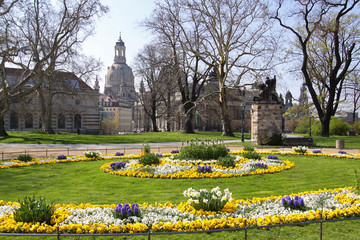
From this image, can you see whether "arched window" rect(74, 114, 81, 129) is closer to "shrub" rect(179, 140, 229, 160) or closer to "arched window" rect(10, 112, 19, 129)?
"arched window" rect(10, 112, 19, 129)

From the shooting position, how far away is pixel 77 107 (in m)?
58.9

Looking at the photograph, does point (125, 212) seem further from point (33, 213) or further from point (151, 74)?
point (151, 74)

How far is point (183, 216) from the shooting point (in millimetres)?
7730

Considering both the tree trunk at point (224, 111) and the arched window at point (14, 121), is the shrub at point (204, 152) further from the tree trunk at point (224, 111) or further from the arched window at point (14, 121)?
the arched window at point (14, 121)

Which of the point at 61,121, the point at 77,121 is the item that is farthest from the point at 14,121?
the point at 77,121

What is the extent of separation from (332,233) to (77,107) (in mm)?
56073

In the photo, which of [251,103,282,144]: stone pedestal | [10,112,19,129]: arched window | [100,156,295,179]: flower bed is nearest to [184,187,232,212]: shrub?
[100,156,295,179]: flower bed

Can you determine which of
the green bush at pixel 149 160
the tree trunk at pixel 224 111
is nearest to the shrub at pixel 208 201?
the green bush at pixel 149 160

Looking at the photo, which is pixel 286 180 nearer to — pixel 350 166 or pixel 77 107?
pixel 350 166

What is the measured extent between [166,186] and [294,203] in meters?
4.79

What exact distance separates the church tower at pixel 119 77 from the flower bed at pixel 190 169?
147302 mm

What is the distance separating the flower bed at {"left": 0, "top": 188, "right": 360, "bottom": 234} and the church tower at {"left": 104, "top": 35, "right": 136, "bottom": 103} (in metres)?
154

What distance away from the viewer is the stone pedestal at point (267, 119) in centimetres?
2894

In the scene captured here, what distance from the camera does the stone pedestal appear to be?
28.9 m
